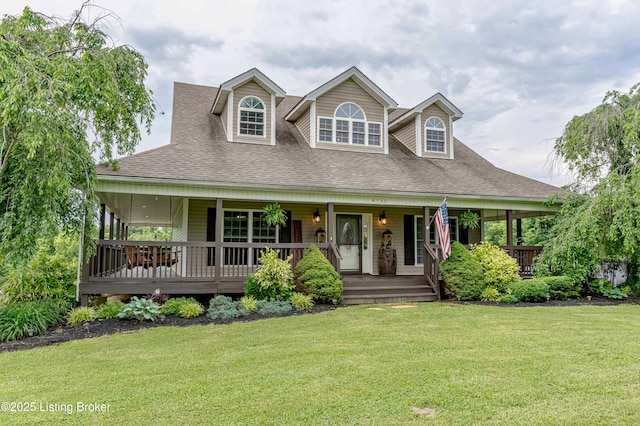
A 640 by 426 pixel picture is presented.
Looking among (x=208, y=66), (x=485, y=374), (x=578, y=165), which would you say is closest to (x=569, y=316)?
(x=485, y=374)

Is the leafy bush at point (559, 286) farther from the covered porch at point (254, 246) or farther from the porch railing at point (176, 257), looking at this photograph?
the porch railing at point (176, 257)

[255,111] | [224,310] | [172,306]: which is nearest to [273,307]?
[224,310]

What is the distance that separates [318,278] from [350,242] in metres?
3.89

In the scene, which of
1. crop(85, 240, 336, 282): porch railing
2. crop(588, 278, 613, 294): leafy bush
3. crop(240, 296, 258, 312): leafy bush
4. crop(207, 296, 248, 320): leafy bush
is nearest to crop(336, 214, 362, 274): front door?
crop(85, 240, 336, 282): porch railing

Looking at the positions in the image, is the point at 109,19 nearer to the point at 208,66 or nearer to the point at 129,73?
the point at 129,73

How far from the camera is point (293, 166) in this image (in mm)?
11922

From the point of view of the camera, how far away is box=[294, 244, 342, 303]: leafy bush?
32.2ft

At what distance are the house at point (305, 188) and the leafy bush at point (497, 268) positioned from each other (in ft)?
3.85

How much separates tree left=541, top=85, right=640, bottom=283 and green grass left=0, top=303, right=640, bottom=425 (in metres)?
4.07

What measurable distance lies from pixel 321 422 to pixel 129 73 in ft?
24.3

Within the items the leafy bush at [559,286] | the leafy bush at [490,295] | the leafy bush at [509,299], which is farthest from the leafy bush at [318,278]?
the leafy bush at [559,286]

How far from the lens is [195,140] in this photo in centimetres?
1237

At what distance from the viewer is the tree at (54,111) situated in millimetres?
5570

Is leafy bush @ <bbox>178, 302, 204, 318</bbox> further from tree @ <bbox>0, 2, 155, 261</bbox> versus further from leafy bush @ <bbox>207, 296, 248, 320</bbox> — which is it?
tree @ <bbox>0, 2, 155, 261</bbox>
